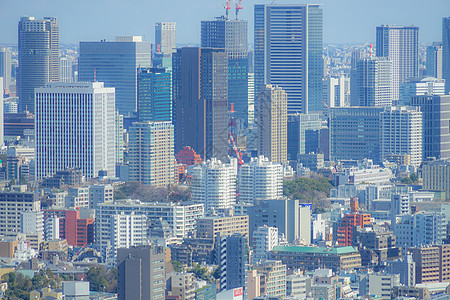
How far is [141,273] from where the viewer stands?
31.5 m

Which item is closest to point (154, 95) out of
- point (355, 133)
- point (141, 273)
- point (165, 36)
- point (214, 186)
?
point (355, 133)

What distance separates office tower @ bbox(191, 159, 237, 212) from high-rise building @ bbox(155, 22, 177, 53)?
47.9 m

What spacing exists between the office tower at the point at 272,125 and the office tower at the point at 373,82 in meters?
11.4

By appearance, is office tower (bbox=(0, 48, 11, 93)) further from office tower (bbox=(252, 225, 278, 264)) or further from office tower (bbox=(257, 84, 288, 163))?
office tower (bbox=(252, 225, 278, 264))

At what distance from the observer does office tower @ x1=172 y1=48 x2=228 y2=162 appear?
67188 millimetres

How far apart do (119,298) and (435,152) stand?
131ft

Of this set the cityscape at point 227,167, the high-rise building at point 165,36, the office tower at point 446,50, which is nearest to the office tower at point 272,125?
the cityscape at point 227,167

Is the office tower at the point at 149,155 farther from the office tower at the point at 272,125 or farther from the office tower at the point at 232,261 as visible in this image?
the office tower at the point at 232,261

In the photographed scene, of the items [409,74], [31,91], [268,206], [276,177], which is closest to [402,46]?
[409,74]

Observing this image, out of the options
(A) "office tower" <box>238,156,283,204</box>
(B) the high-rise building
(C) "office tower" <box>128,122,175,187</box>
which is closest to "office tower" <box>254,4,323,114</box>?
(B) the high-rise building

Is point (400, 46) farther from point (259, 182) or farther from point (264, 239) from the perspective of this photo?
point (264, 239)

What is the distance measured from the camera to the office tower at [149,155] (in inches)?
2283

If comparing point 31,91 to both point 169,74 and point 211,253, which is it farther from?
point 211,253

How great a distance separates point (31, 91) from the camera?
8550 cm
